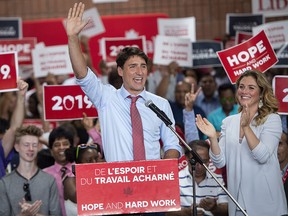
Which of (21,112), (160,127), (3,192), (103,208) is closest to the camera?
(103,208)

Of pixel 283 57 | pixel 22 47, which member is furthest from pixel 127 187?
pixel 22 47

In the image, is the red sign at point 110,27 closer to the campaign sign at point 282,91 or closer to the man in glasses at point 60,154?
the man in glasses at point 60,154

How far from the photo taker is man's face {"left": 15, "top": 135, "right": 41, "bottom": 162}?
7258mm

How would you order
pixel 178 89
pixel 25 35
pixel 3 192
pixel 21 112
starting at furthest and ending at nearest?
pixel 25 35 → pixel 178 89 → pixel 21 112 → pixel 3 192

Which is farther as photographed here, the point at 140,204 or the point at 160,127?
the point at 160,127

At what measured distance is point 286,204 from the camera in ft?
20.9

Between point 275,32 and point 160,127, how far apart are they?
4.88 m

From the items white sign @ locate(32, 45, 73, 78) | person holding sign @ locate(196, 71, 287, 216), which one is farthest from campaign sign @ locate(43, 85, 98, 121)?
white sign @ locate(32, 45, 73, 78)

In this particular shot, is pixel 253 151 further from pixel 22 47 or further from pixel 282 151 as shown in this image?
pixel 22 47

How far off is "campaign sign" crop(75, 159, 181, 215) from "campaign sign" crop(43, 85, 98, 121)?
315cm

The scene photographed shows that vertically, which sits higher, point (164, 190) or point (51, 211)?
point (164, 190)

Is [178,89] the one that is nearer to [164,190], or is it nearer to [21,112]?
[21,112]

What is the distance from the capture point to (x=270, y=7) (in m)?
12.0

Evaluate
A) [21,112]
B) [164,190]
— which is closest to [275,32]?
[21,112]
